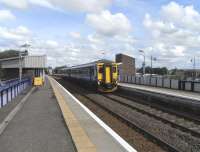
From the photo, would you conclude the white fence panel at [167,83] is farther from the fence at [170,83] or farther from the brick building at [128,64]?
the brick building at [128,64]

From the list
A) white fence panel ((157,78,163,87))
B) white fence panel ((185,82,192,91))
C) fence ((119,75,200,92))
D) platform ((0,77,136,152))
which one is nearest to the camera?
platform ((0,77,136,152))

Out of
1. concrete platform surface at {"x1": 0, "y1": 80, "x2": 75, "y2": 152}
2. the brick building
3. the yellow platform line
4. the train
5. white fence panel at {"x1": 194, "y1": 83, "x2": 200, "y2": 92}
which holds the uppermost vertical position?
the brick building

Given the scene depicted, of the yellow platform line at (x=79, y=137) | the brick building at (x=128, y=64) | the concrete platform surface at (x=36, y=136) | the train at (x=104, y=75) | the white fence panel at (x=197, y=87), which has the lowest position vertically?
the concrete platform surface at (x=36, y=136)

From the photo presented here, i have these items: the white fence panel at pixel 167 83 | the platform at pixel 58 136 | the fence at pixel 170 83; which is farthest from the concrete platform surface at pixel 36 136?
the white fence panel at pixel 167 83

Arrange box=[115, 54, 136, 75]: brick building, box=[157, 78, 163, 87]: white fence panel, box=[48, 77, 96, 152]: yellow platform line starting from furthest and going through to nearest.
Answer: box=[115, 54, 136, 75]: brick building
box=[157, 78, 163, 87]: white fence panel
box=[48, 77, 96, 152]: yellow platform line

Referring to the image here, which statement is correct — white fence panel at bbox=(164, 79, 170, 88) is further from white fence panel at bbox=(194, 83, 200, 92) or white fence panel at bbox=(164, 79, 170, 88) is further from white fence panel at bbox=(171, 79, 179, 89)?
white fence panel at bbox=(194, 83, 200, 92)

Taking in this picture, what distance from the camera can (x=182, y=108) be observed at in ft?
70.0

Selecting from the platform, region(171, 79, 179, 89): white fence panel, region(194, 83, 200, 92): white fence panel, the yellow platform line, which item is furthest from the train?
the yellow platform line

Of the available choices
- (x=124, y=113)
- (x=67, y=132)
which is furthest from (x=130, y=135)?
(x=124, y=113)

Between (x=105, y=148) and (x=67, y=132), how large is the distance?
104 inches

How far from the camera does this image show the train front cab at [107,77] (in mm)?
34281

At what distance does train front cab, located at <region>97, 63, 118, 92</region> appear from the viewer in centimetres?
3428

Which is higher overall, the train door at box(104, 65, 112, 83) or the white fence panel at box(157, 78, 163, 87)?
the train door at box(104, 65, 112, 83)

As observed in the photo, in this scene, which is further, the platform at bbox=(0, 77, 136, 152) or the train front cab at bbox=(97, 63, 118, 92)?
the train front cab at bbox=(97, 63, 118, 92)
